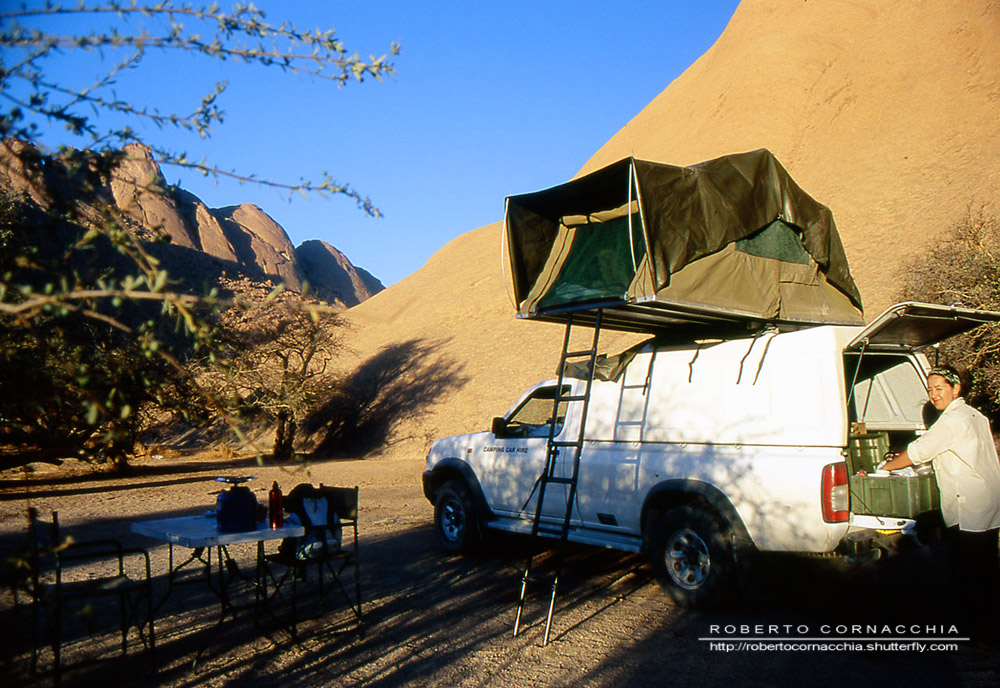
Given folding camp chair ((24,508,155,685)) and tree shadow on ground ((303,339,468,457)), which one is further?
tree shadow on ground ((303,339,468,457))

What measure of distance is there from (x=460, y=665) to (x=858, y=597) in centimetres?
407

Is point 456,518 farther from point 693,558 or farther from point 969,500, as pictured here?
point 969,500

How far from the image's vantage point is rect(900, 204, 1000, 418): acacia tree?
13.0 meters

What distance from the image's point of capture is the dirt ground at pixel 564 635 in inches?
204

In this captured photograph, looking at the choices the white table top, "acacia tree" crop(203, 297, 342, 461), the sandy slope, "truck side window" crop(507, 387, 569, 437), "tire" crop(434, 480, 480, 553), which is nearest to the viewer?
the white table top

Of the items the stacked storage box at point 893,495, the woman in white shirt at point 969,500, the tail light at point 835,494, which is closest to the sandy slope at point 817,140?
the stacked storage box at point 893,495

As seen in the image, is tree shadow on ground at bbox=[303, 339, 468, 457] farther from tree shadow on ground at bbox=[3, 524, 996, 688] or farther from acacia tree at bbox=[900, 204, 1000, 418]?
tree shadow on ground at bbox=[3, 524, 996, 688]

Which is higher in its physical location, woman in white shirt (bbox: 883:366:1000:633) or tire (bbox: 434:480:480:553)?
woman in white shirt (bbox: 883:366:1000:633)

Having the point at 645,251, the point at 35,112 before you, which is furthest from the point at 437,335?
the point at 35,112

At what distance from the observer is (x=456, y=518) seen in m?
9.14

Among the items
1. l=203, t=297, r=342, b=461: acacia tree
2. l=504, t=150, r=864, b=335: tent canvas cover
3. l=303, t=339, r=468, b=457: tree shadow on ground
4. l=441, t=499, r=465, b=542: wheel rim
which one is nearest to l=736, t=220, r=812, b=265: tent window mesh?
l=504, t=150, r=864, b=335: tent canvas cover

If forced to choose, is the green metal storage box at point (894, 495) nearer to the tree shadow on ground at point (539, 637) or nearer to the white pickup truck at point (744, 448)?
the white pickup truck at point (744, 448)

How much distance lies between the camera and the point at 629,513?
7219 mm

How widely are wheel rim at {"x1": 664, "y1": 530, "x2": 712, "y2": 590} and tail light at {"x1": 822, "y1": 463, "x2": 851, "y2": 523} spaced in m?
1.08
